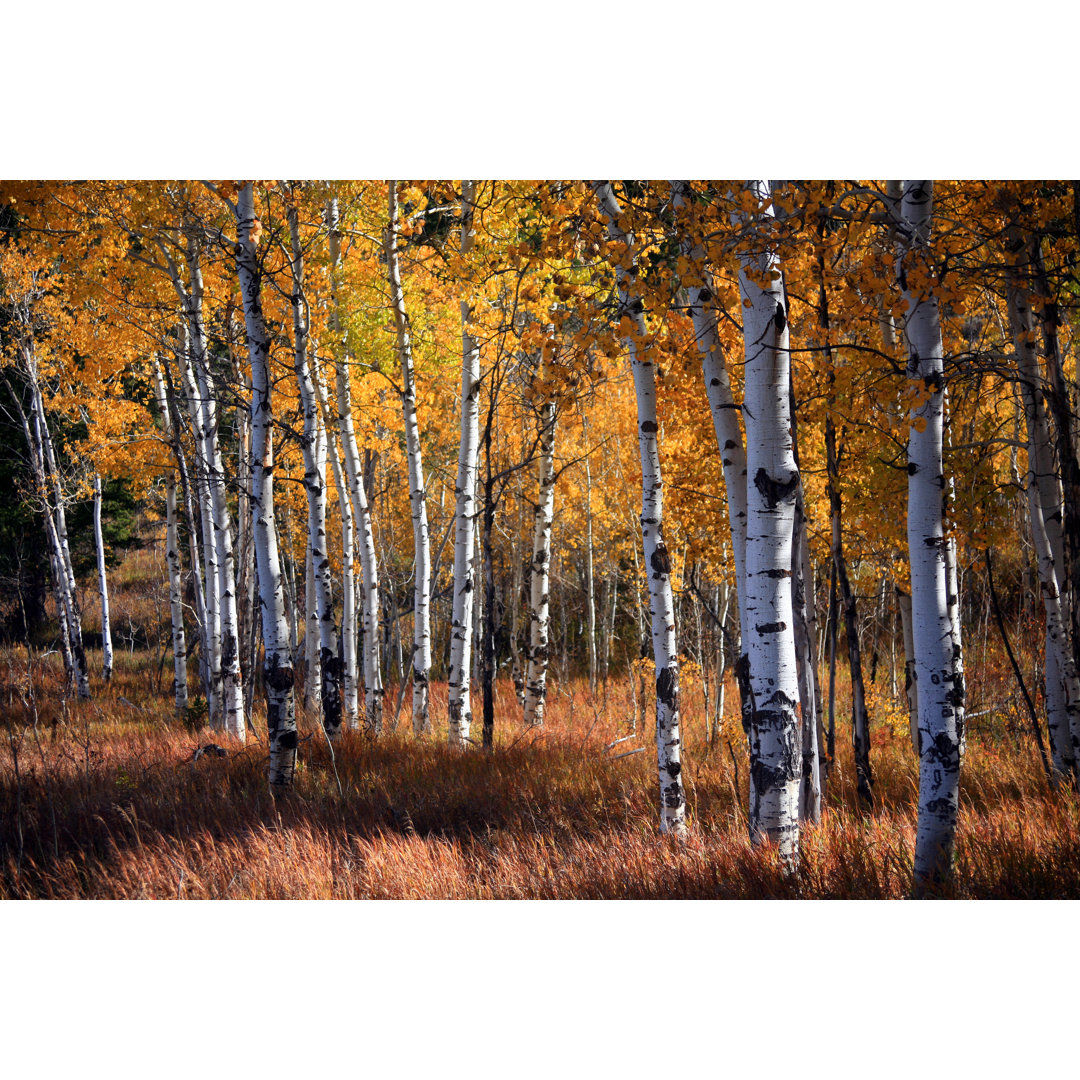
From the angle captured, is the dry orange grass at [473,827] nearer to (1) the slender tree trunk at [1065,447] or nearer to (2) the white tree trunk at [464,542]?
(2) the white tree trunk at [464,542]

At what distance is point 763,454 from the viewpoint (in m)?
3.45

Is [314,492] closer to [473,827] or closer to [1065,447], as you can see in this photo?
[473,827]

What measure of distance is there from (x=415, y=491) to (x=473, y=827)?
3461mm

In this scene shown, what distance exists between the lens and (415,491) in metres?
7.35

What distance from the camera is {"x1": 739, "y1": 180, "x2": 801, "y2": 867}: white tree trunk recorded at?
3.45 meters

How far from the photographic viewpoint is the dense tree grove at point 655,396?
3490mm

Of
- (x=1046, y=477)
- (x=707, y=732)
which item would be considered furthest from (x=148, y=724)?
(x=1046, y=477)

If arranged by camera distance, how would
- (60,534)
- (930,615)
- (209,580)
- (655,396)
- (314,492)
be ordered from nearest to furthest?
(930,615)
(655,396)
(314,492)
(209,580)
(60,534)

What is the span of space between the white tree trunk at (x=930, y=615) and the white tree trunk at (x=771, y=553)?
56cm

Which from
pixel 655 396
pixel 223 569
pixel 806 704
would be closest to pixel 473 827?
pixel 806 704

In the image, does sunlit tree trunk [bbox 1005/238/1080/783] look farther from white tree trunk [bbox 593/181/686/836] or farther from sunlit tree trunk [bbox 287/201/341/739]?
sunlit tree trunk [bbox 287/201/341/739]

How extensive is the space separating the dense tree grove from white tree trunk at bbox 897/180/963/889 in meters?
0.01

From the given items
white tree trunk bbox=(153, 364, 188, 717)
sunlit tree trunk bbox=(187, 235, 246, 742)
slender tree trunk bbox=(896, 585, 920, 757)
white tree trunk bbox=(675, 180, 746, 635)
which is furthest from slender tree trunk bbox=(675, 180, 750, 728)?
white tree trunk bbox=(153, 364, 188, 717)

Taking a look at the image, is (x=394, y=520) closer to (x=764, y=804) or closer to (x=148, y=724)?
(x=148, y=724)
